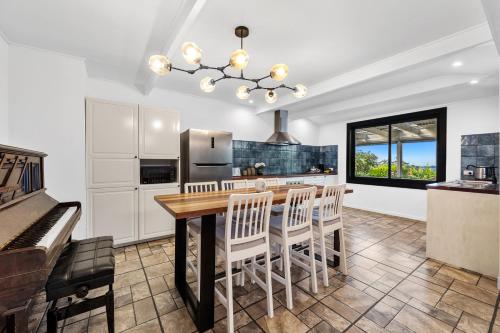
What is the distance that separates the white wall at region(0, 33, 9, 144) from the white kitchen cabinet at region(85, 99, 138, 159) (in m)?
→ 0.67

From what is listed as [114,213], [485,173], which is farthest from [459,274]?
[114,213]

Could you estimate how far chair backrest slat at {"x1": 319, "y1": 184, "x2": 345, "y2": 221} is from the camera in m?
2.07

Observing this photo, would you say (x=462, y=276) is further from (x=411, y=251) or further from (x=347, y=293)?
(x=347, y=293)

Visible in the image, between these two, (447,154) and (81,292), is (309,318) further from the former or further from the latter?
(447,154)

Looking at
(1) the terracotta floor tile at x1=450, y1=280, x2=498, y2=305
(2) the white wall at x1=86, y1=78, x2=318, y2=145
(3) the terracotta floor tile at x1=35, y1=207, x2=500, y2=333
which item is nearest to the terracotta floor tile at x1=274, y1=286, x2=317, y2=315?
(3) the terracotta floor tile at x1=35, y1=207, x2=500, y2=333

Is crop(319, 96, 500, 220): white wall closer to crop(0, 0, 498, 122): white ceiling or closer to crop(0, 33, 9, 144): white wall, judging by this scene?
crop(0, 0, 498, 122): white ceiling

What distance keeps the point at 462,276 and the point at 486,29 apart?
2351 mm

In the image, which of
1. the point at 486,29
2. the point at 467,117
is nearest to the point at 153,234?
the point at 486,29

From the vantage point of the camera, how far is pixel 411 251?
282 centimetres

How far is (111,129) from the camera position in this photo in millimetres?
2816

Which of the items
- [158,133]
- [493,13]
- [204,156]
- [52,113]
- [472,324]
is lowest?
[472,324]

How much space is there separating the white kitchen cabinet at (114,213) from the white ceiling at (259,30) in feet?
5.38

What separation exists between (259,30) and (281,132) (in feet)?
9.24

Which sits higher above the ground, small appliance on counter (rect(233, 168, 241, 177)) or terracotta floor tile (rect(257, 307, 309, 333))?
small appliance on counter (rect(233, 168, 241, 177))
